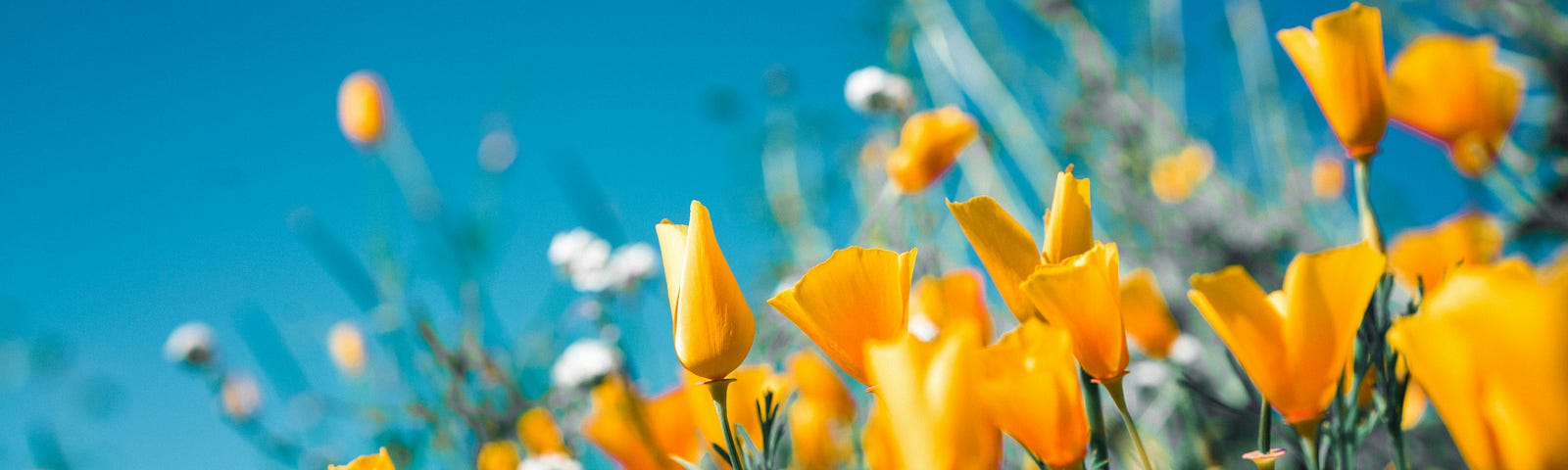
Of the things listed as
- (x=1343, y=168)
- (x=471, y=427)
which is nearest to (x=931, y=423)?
(x=471, y=427)

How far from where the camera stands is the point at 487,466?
28.2 inches

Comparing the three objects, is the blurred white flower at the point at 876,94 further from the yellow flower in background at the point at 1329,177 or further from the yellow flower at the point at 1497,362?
the yellow flower in background at the point at 1329,177

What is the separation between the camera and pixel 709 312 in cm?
42

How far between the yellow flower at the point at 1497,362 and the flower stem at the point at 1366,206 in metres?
0.15

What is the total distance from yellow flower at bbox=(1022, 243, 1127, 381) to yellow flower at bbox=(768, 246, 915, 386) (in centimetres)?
6

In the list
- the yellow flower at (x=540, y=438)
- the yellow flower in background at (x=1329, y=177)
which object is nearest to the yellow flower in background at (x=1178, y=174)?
the yellow flower in background at (x=1329, y=177)

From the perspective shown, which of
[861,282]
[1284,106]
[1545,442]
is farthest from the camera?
[1284,106]

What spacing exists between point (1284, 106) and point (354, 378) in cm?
187

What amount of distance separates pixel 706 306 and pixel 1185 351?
95cm

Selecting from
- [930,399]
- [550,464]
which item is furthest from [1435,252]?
[550,464]

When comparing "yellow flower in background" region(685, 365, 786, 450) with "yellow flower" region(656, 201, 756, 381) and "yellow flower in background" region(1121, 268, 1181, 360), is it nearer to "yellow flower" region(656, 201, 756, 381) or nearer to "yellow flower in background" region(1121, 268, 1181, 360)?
"yellow flower" region(656, 201, 756, 381)

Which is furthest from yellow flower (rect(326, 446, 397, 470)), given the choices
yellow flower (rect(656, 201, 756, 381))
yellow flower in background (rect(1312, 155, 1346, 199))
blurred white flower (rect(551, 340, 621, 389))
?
yellow flower in background (rect(1312, 155, 1346, 199))

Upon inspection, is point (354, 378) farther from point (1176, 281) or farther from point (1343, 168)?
point (1343, 168)

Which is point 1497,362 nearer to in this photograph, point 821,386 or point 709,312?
point 709,312
